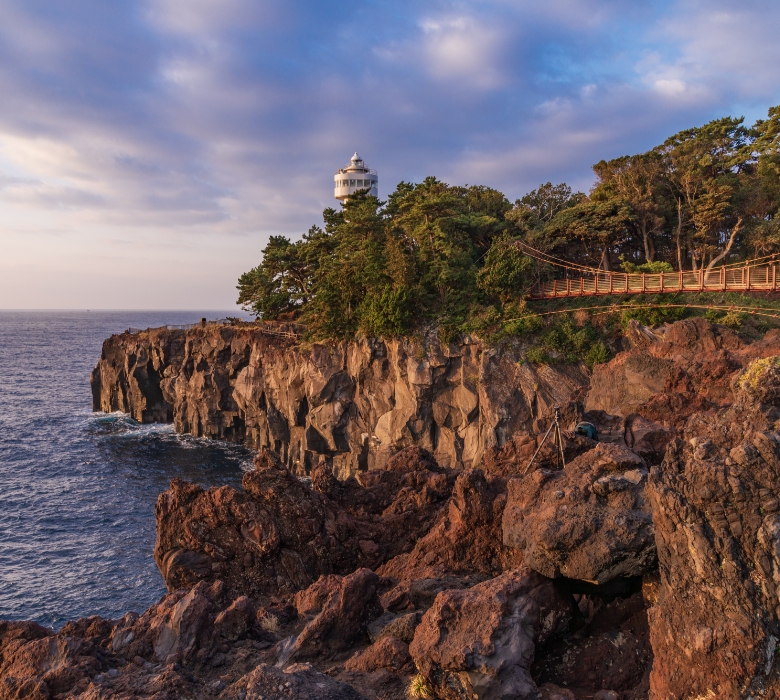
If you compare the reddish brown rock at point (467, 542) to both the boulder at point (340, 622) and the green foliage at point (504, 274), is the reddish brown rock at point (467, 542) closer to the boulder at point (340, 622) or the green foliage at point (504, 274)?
the boulder at point (340, 622)

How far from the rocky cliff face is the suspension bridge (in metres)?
5.79

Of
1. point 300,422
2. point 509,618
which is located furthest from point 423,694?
point 300,422

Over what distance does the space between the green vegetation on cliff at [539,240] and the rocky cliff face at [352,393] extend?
189 cm

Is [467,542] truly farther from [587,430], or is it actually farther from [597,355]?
[597,355]

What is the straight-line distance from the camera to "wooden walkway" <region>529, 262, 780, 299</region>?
30.0 m

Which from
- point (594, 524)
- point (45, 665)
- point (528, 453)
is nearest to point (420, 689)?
point (594, 524)

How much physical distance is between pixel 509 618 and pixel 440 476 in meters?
9.39

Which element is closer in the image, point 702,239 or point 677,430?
point 677,430

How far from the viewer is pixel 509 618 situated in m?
8.67

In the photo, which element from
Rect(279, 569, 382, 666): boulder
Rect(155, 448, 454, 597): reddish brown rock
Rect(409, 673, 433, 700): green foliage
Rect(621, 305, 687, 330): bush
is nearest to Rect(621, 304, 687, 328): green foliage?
Rect(621, 305, 687, 330): bush

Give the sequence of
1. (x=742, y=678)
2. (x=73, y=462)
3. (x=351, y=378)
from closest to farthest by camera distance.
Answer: (x=742, y=678) < (x=351, y=378) < (x=73, y=462)

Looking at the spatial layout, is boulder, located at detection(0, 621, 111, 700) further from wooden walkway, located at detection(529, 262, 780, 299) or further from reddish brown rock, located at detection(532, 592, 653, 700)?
wooden walkway, located at detection(529, 262, 780, 299)

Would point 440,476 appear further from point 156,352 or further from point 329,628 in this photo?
point 156,352

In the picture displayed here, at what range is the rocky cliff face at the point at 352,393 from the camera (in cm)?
3891
